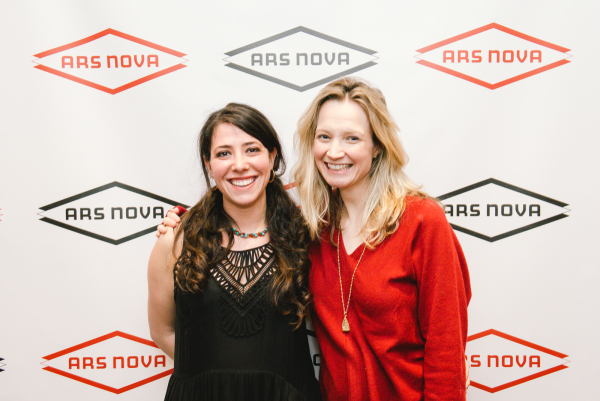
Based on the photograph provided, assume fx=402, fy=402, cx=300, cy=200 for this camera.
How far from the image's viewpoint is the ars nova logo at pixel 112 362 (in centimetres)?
151

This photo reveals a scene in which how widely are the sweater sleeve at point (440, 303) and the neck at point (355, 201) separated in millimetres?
188

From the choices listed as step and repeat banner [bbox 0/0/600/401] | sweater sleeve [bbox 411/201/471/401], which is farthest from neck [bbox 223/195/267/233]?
sweater sleeve [bbox 411/201/471/401]

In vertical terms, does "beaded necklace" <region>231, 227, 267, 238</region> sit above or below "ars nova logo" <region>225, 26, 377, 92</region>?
below

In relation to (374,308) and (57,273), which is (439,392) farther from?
(57,273)

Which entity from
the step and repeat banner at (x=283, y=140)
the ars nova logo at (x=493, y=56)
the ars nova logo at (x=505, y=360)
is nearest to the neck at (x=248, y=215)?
the step and repeat banner at (x=283, y=140)

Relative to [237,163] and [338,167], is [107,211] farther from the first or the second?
[338,167]

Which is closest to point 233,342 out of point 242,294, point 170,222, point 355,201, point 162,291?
point 242,294

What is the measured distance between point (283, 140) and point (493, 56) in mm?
815

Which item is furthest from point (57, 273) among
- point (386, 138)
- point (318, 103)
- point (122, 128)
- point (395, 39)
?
point (395, 39)

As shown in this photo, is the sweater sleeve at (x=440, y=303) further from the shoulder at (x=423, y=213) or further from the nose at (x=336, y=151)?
the nose at (x=336, y=151)

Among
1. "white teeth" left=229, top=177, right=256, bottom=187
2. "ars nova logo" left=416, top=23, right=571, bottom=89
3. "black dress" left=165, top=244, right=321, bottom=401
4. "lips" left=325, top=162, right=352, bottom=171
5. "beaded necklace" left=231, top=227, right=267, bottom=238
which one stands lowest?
"black dress" left=165, top=244, right=321, bottom=401

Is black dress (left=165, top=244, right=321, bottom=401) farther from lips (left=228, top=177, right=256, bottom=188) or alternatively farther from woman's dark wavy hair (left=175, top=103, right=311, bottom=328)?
lips (left=228, top=177, right=256, bottom=188)

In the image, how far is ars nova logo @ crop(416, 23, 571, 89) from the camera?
144cm

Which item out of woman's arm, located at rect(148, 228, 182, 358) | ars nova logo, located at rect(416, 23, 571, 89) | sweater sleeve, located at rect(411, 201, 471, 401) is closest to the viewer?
sweater sleeve, located at rect(411, 201, 471, 401)
